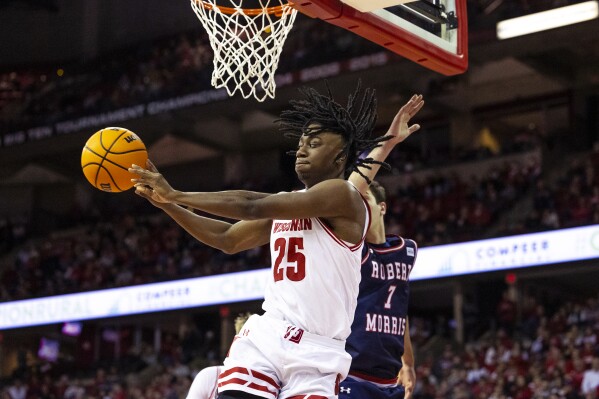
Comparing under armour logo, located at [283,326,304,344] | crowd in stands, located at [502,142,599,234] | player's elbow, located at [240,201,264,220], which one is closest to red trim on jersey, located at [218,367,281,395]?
under armour logo, located at [283,326,304,344]

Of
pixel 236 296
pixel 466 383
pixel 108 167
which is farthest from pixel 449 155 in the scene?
pixel 108 167

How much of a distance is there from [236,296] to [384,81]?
5311mm

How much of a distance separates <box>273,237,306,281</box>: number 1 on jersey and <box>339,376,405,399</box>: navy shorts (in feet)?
3.85

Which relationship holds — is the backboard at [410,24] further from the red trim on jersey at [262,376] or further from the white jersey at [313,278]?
the red trim on jersey at [262,376]

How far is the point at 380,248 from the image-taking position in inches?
216

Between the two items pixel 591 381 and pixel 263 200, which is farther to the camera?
pixel 591 381

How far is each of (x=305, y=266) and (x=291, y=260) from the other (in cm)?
7

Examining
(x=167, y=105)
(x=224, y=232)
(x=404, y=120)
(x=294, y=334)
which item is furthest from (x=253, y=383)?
(x=167, y=105)

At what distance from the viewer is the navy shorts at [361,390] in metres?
5.15

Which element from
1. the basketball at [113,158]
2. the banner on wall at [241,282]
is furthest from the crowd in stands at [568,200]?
the basketball at [113,158]

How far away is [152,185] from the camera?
413 centimetres

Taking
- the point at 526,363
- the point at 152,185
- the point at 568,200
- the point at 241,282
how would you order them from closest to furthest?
1. the point at 152,185
2. the point at 526,363
3. the point at 568,200
4. the point at 241,282

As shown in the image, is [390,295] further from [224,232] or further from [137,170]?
[137,170]

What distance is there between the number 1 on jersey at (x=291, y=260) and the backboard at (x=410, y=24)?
1.57m
